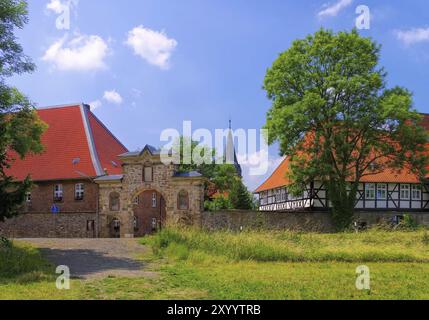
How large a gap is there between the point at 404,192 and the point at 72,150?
26.7m

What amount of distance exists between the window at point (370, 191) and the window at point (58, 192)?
2375 cm

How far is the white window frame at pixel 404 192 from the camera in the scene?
45188mm

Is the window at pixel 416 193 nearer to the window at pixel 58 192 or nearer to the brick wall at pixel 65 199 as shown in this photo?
the brick wall at pixel 65 199

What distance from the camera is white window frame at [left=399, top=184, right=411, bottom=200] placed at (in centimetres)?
4519

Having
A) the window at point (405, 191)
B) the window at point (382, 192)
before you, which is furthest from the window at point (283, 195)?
the window at point (405, 191)

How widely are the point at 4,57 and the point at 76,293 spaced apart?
47.4ft

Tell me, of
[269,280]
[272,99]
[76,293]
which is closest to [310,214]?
[272,99]

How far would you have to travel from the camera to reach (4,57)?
22500 mm

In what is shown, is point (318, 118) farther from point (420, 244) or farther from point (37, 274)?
point (37, 274)

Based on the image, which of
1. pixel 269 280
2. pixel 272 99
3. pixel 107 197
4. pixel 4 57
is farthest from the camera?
pixel 272 99

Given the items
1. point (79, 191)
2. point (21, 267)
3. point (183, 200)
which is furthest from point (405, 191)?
point (21, 267)

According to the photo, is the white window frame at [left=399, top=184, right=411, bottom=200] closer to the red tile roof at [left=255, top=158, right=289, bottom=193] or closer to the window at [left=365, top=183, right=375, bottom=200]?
the window at [left=365, top=183, right=375, bottom=200]

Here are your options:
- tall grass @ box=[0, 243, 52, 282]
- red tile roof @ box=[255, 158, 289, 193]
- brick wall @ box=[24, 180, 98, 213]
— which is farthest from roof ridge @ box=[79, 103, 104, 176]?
tall grass @ box=[0, 243, 52, 282]

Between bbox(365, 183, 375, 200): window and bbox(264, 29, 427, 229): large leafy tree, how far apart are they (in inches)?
145
